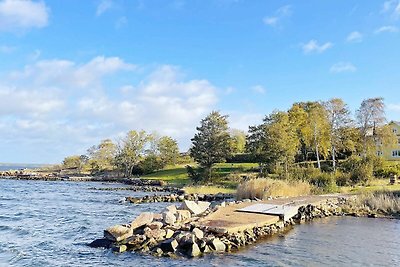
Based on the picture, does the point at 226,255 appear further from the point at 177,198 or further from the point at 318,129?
the point at 318,129

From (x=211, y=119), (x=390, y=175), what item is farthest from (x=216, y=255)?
(x=211, y=119)

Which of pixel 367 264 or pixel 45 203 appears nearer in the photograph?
pixel 367 264

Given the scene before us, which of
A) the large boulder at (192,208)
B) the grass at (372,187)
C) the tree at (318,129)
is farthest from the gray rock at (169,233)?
the tree at (318,129)

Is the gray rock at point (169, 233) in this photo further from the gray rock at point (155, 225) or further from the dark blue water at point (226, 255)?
the dark blue water at point (226, 255)

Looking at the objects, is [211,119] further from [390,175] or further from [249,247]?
[249,247]

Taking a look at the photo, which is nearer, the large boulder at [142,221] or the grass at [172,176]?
the large boulder at [142,221]

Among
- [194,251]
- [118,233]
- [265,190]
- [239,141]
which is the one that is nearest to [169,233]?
[118,233]

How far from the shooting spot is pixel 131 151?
80.2m

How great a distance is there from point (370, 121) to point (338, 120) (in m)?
6.90

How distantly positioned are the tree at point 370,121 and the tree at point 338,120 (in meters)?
4.47

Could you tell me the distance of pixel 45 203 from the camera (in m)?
32.7

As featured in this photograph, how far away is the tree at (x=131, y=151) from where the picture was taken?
80562 mm

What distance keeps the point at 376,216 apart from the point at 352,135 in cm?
4024

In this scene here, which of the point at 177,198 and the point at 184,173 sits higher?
the point at 184,173
